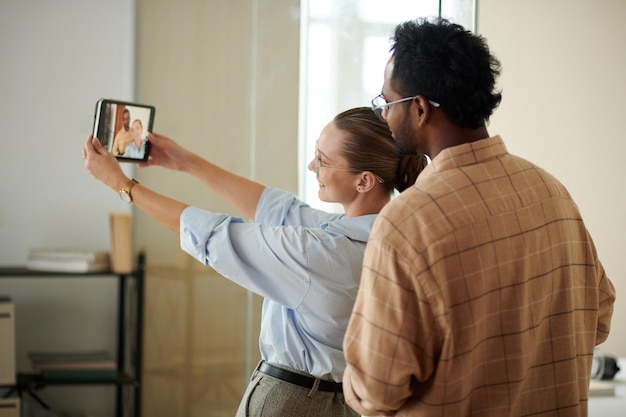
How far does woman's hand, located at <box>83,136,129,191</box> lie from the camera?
5.19ft

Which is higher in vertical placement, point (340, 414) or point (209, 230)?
point (209, 230)

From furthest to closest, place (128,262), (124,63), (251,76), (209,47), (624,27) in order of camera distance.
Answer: (124,63) → (128,262) → (209,47) → (251,76) → (624,27)

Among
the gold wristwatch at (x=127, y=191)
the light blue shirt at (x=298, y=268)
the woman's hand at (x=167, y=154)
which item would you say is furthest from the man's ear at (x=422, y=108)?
the woman's hand at (x=167, y=154)

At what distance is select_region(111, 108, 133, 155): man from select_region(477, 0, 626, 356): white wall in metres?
0.82

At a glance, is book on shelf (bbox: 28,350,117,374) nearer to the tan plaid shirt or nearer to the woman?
the woman

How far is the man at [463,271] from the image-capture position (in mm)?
930

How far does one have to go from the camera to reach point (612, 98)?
1541 millimetres

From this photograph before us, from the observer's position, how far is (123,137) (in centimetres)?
179

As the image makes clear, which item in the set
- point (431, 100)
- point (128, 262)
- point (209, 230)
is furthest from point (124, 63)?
point (431, 100)

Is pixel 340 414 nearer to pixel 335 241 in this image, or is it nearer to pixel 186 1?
pixel 335 241

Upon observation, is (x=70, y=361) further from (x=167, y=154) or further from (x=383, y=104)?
(x=383, y=104)

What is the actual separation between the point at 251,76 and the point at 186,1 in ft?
1.89

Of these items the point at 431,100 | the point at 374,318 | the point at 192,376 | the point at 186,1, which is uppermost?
the point at 186,1

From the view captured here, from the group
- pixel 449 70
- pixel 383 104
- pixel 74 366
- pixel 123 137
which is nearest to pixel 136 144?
pixel 123 137
